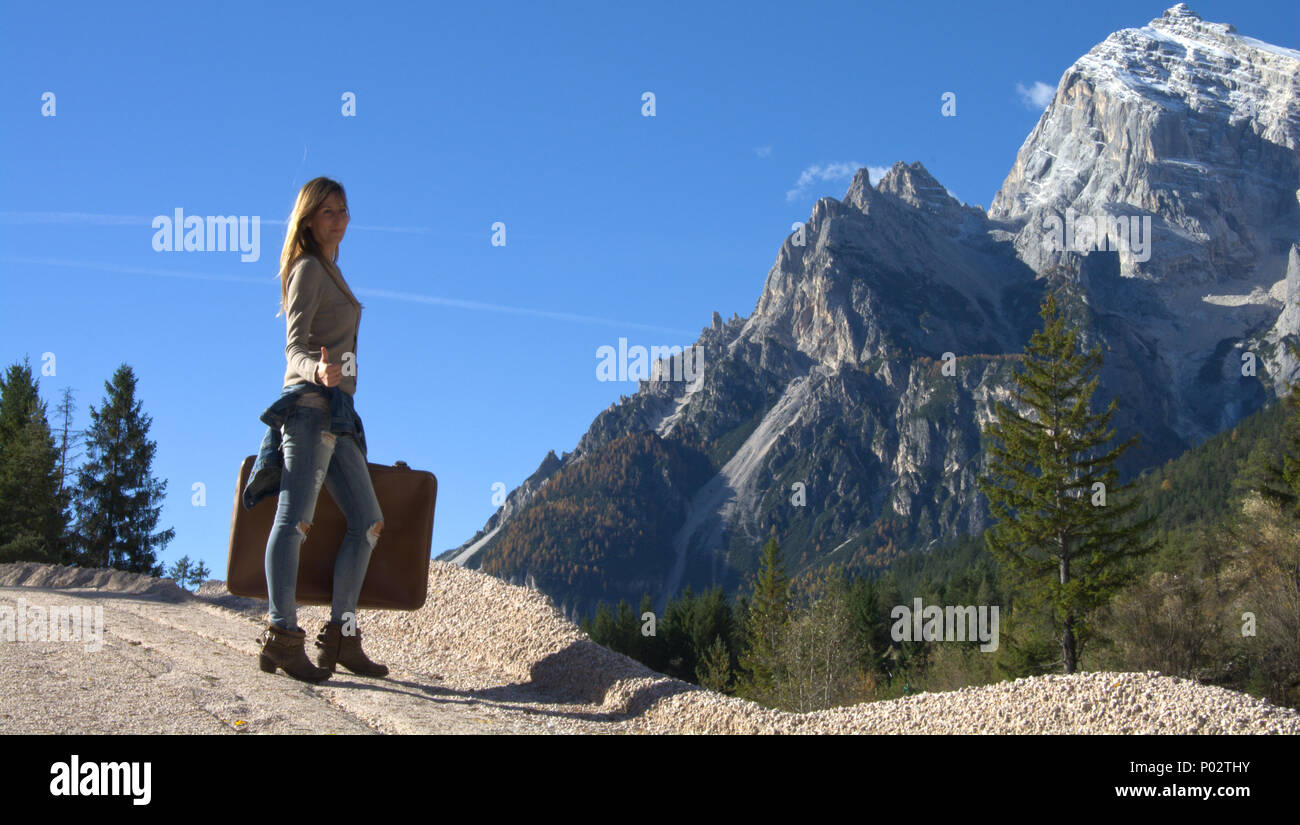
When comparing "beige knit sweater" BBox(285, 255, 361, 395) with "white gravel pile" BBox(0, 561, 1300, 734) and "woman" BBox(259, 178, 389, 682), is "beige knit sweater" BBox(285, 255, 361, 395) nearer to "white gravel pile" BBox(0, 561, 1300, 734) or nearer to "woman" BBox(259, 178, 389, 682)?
"woman" BBox(259, 178, 389, 682)

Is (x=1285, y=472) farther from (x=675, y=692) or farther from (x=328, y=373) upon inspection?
(x=328, y=373)

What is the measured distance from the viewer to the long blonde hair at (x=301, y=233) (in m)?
6.71

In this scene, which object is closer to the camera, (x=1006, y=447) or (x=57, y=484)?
(x=57, y=484)

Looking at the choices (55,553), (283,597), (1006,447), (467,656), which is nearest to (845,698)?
(1006,447)

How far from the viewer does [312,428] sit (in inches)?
248

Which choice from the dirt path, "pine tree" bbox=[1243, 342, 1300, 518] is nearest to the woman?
the dirt path

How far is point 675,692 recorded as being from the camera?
22.3 feet

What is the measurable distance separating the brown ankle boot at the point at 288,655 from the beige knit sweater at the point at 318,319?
1554mm

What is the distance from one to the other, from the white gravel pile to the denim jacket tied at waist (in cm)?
240

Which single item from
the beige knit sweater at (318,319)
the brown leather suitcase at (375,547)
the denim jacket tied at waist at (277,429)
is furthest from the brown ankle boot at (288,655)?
the beige knit sweater at (318,319)

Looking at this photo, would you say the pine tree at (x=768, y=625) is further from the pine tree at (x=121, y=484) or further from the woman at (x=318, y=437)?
the woman at (x=318, y=437)
